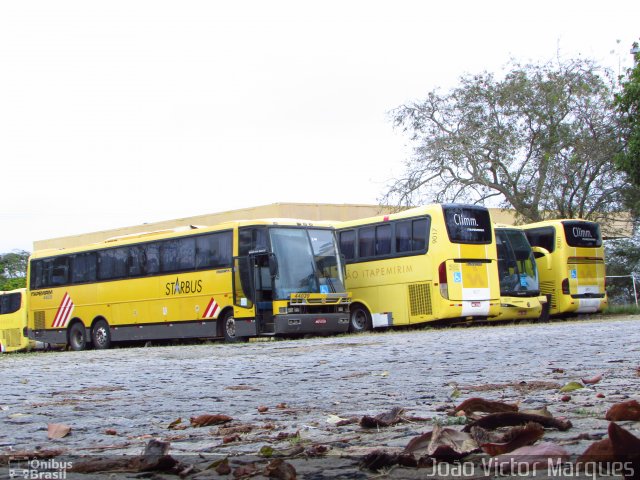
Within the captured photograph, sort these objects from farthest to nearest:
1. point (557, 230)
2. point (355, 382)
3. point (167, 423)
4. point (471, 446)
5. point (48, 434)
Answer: point (557, 230)
point (355, 382)
point (167, 423)
point (48, 434)
point (471, 446)

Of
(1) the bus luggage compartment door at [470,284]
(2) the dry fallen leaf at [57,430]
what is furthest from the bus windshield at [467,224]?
(2) the dry fallen leaf at [57,430]

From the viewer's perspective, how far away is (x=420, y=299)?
23.4 m

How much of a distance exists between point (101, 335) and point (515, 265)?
12.2 m

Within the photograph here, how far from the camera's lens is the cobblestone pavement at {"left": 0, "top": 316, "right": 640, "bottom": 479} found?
3.85 meters

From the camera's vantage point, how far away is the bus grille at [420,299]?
2323cm

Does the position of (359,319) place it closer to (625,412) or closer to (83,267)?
(83,267)

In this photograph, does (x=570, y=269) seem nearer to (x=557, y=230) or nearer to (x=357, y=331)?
(x=557, y=230)

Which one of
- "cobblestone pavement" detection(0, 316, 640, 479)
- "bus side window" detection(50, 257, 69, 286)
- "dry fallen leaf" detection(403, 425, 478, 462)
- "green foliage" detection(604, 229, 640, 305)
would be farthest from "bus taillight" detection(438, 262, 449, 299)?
"dry fallen leaf" detection(403, 425, 478, 462)

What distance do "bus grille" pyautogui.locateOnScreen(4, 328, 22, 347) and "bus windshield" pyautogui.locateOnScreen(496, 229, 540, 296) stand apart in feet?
64.9

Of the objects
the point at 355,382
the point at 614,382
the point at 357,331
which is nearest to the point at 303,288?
the point at 357,331

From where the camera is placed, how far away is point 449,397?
5.92 metres

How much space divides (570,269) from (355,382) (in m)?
21.7

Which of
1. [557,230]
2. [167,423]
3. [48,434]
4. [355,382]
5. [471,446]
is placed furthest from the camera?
[557,230]

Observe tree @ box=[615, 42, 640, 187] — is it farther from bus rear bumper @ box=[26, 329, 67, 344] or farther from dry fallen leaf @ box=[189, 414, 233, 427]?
dry fallen leaf @ box=[189, 414, 233, 427]
